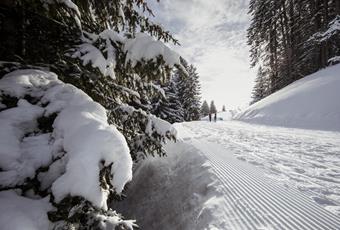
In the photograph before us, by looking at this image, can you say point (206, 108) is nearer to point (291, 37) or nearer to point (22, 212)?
point (291, 37)

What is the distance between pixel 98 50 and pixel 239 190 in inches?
123

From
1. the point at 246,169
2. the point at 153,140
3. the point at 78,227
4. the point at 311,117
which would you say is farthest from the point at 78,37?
the point at 311,117

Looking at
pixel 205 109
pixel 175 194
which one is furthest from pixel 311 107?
pixel 205 109

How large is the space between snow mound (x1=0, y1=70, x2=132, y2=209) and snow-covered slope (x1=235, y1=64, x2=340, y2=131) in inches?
510

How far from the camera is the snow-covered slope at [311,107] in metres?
14.2

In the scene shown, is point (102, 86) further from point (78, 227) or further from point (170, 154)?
point (170, 154)

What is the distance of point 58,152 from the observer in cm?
233

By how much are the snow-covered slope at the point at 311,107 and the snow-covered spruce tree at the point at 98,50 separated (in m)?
11.4

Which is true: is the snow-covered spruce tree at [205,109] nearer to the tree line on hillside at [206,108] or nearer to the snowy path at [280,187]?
the tree line on hillside at [206,108]

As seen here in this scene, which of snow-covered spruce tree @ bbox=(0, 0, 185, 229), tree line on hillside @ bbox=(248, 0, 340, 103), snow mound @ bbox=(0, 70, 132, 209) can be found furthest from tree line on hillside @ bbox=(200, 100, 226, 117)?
snow mound @ bbox=(0, 70, 132, 209)

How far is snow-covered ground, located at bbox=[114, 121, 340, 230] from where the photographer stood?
3555 mm

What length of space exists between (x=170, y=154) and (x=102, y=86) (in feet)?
12.8

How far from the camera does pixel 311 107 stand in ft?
53.5

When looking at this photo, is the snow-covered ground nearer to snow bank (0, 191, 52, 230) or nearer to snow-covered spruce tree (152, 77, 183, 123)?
snow bank (0, 191, 52, 230)
